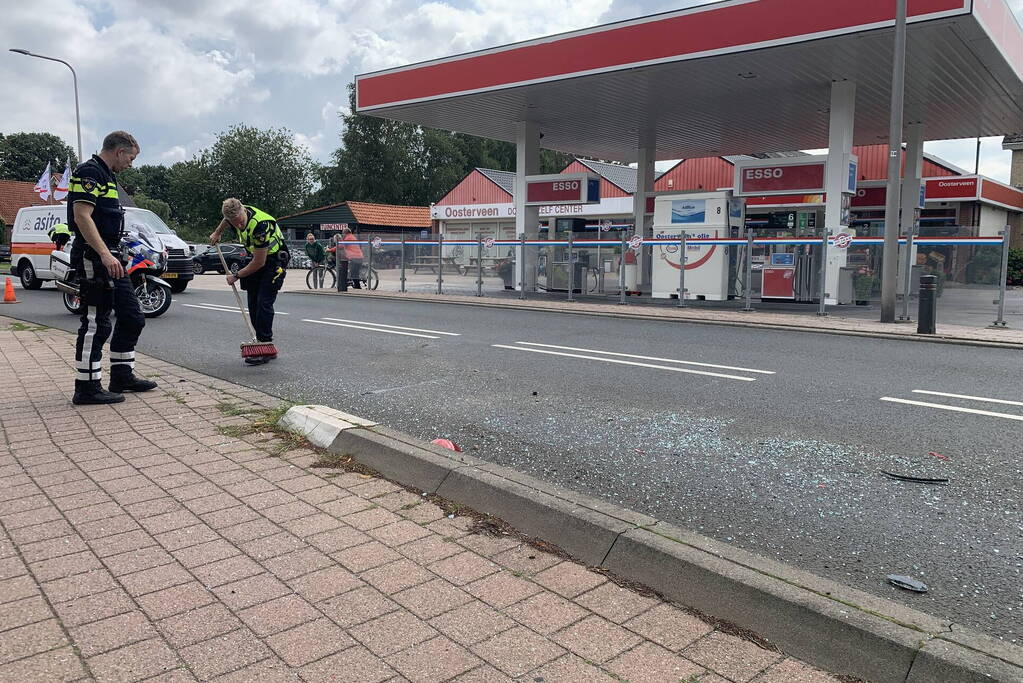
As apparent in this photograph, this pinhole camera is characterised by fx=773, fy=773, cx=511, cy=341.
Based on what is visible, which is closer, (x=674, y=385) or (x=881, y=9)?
(x=674, y=385)

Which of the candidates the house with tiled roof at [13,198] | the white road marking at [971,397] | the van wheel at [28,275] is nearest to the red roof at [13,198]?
the house with tiled roof at [13,198]

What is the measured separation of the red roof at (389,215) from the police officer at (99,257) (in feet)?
138

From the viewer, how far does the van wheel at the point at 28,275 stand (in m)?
20.2

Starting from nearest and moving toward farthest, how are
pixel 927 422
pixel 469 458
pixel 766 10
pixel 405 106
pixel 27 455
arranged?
pixel 469 458 → pixel 27 455 → pixel 927 422 → pixel 766 10 → pixel 405 106

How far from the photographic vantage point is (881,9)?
1264 centimetres

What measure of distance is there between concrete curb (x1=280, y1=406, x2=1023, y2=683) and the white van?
1604 cm

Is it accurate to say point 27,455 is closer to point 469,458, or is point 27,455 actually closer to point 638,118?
point 469,458

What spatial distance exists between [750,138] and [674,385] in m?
20.7

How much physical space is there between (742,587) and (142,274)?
802 cm

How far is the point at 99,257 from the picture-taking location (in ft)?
19.3

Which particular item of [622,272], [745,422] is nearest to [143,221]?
[622,272]

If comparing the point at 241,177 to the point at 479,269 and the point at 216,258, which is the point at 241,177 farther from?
the point at 479,269

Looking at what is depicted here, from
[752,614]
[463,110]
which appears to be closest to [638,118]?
[463,110]

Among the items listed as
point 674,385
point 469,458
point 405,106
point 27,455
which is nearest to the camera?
point 469,458
